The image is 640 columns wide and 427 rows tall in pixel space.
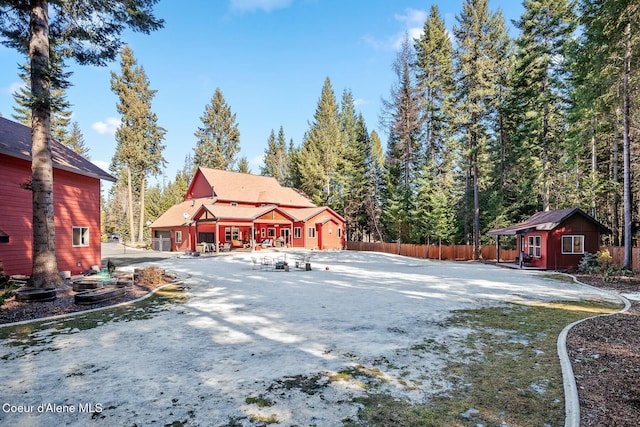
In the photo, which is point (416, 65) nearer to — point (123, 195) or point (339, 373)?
point (339, 373)

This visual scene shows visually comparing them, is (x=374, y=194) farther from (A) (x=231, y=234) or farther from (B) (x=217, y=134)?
(B) (x=217, y=134)

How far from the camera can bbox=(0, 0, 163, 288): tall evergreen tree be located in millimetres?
9633

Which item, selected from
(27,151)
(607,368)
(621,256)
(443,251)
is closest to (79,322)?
(27,151)

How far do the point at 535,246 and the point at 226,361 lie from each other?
2072 centimetres

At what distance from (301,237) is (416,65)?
19312 millimetres

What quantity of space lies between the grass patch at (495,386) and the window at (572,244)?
1412 cm

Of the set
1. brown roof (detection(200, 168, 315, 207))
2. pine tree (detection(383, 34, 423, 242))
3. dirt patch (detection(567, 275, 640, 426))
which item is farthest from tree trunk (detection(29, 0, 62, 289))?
pine tree (detection(383, 34, 423, 242))

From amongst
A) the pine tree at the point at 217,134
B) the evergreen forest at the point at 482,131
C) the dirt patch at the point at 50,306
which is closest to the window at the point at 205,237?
the evergreen forest at the point at 482,131

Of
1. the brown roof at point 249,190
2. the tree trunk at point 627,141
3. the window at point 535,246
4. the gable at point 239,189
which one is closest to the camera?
the tree trunk at point 627,141

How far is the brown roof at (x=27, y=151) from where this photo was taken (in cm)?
1143

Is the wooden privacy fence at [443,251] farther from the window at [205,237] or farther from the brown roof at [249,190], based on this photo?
the window at [205,237]

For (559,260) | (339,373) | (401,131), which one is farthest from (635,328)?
(401,131)

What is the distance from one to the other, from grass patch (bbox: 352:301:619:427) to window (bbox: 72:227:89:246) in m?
15.0

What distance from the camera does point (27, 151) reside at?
39.5 feet
